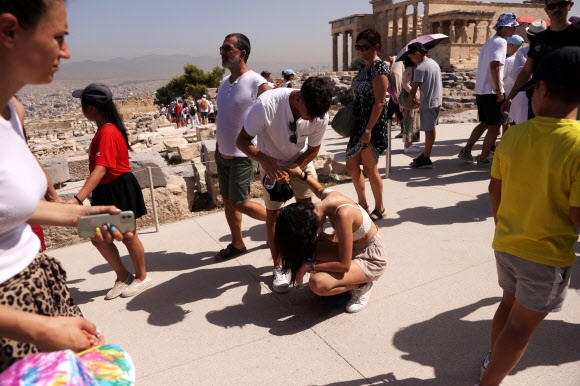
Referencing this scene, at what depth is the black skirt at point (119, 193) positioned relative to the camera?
338 cm

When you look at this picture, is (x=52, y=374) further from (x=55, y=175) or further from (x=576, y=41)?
(x=55, y=175)

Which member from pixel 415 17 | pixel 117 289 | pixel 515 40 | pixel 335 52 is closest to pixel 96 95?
pixel 117 289

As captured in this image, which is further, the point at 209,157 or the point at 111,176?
the point at 209,157

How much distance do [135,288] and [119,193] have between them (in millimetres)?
803

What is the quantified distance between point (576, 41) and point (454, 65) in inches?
1150

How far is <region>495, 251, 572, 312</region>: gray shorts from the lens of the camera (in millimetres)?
1813

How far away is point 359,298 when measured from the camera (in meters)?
3.07

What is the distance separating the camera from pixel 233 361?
261 centimetres

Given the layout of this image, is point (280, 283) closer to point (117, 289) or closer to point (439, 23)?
point (117, 289)

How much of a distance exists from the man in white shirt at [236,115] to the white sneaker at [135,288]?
0.99m

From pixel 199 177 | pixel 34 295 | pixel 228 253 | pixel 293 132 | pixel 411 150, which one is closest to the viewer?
pixel 34 295

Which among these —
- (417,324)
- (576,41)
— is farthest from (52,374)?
(576,41)

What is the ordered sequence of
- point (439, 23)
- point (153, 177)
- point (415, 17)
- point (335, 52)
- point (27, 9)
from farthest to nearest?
1. point (335, 52)
2. point (415, 17)
3. point (439, 23)
4. point (153, 177)
5. point (27, 9)

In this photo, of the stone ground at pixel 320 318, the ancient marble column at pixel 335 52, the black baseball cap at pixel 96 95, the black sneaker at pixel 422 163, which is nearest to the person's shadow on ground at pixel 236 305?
the stone ground at pixel 320 318
